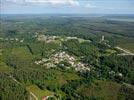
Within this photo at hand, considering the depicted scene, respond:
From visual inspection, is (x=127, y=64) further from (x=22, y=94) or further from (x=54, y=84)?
(x=22, y=94)

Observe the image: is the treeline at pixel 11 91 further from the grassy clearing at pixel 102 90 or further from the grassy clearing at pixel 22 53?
the grassy clearing at pixel 22 53

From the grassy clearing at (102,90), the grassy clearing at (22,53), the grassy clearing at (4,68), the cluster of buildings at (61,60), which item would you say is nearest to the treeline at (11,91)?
the grassy clearing at (102,90)

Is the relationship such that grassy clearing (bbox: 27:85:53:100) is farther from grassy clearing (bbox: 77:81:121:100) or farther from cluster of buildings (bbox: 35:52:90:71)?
cluster of buildings (bbox: 35:52:90:71)

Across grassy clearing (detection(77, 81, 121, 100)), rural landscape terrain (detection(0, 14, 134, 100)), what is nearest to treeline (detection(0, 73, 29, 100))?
rural landscape terrain (detection(0, 14, 134, 100))

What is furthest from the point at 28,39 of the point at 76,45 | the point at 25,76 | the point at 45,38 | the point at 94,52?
the point at 25,76

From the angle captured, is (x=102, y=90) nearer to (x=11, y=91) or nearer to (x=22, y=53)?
(x=11, y=91)

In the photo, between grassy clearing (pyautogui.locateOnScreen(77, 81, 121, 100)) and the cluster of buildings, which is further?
the cluster of buildings
